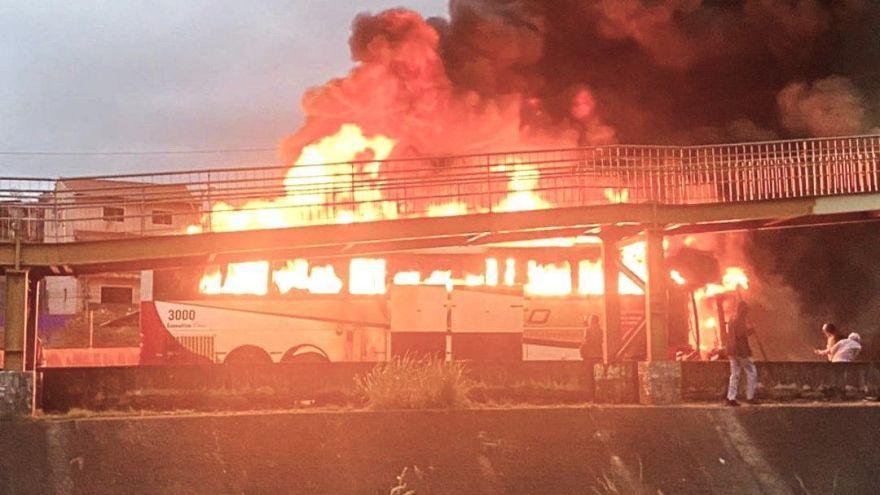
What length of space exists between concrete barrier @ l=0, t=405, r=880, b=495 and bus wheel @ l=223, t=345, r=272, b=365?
6120 mm

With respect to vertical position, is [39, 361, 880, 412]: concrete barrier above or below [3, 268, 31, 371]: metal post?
below

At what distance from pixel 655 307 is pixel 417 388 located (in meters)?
4.25

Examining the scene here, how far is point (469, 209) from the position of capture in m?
17.1

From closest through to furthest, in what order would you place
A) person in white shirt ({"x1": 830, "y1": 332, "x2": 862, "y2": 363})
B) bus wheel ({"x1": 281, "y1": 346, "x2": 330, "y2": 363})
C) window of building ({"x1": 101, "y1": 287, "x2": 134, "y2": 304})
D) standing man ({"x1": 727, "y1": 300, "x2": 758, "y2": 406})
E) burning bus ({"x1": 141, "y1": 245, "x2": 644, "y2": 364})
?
standing man ({"x1": 727, "y1": 300, "x2": 758, "y2": 406})
person in white shirt ({"x1": 830, "y1": 332, "x2": 862, "y2": 363})
burning bus ({"x1": 141, "y1": 245, "x2": 644, "y2": 364})
bus wheel ({"x1": 281, "y1": 346, "x2": 330, "y2": 363})
window of building ({"x1": 101, "y1": 287, "x2": 134, "y2": 304})

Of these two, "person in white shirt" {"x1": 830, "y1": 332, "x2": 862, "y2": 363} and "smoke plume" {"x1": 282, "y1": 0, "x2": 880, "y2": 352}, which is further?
"smoke plume" {"x1": 282, "y1": 0, "x2": 880, "y2": 352}

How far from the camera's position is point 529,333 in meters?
17.8

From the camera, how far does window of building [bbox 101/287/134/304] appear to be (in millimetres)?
46934

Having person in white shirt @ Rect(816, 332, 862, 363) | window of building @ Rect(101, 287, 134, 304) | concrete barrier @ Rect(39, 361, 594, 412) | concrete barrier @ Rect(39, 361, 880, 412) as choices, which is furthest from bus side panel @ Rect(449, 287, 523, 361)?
window of building @ Rect(101, 287, 134, 304)

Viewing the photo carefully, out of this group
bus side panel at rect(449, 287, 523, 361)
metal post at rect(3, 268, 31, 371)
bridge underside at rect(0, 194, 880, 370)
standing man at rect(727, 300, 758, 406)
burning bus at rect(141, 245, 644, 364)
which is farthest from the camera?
bus side panel at rect(449, 287, 523, 361)

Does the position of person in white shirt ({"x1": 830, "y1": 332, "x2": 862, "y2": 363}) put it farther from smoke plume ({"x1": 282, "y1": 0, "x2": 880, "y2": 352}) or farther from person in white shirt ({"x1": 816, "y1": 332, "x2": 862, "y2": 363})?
smoke plume ({"x1": 282, "y1": 0, "x2": 880, "y2": 352})

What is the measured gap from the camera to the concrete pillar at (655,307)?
1412cm

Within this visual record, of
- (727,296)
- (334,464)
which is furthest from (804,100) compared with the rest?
(334,464)

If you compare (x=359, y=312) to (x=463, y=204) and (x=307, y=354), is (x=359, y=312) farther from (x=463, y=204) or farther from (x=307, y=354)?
(x=463, y=204)

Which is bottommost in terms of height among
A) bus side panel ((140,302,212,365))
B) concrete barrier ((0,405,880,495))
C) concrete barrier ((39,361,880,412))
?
concrete barrier ((0,405,880,495))
